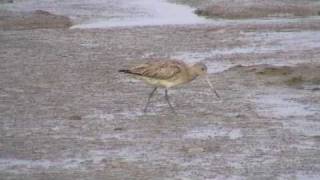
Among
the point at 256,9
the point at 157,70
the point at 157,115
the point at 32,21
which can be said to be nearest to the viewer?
the point at 157,115

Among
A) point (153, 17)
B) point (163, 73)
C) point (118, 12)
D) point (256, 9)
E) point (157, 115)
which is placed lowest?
point (118, 12)

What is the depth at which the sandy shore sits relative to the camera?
36.3ft

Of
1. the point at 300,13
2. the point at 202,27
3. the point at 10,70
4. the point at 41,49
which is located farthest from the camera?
the point at 300,13

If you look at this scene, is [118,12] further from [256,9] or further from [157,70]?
[157,70]

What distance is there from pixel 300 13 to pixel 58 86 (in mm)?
18116

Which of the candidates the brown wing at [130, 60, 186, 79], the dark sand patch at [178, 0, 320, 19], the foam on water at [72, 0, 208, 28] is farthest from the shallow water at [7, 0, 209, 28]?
the brown wing at [130, 60, 186, 79]

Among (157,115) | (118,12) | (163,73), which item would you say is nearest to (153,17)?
(118,12)

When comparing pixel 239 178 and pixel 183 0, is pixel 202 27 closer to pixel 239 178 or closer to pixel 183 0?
pixel 183 0

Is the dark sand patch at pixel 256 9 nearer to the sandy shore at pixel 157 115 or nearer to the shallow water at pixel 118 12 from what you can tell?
the shallow water at pixel 118 12

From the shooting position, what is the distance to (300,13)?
33469 mm

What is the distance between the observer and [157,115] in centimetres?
1403

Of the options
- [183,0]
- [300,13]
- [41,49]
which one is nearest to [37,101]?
[41,49]

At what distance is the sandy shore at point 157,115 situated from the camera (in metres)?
11.1

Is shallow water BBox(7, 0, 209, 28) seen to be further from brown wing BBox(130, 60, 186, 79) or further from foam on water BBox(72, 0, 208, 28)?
brown wing BBox(130, 60, 186, 79)
